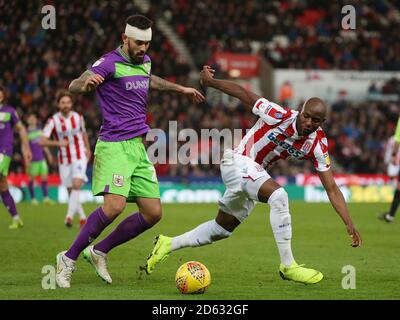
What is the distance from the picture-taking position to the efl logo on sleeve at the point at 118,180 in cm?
808

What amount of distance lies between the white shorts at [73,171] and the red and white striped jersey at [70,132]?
81 millimetres

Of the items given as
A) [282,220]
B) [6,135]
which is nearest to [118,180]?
[282,220]

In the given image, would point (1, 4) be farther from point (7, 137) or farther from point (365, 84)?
point (365, 84)

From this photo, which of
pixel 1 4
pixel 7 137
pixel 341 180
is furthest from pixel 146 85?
pixel 341 180

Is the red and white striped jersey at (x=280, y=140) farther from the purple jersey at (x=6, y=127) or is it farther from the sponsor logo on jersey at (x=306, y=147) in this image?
the purple jersey at (x=6, y=127)

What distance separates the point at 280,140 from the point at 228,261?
2337mm

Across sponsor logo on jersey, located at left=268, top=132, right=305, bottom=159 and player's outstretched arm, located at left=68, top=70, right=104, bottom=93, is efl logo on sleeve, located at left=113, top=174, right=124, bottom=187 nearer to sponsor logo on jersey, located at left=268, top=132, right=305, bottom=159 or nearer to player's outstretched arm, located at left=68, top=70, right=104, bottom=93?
player's outstretched arm, located at left=68, top=70, right=104, bottom=93

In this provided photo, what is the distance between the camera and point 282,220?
326 inches

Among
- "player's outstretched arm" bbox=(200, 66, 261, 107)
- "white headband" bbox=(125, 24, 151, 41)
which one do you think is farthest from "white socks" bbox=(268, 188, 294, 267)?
"white headband" bbox=(125, 24, 151, 41)

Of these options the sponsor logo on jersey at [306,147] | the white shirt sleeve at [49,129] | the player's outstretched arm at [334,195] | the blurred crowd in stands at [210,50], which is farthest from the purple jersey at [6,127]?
the player's outstretched arm at [334,195]

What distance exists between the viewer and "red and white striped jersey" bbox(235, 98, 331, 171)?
27.9 feet

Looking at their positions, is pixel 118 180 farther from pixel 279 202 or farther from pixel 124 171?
pixel 279 202

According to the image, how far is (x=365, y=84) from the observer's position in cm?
3034

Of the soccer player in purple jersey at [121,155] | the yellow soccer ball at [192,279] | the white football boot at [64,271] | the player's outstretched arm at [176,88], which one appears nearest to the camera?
the yellow soccer ball at [192,279]
